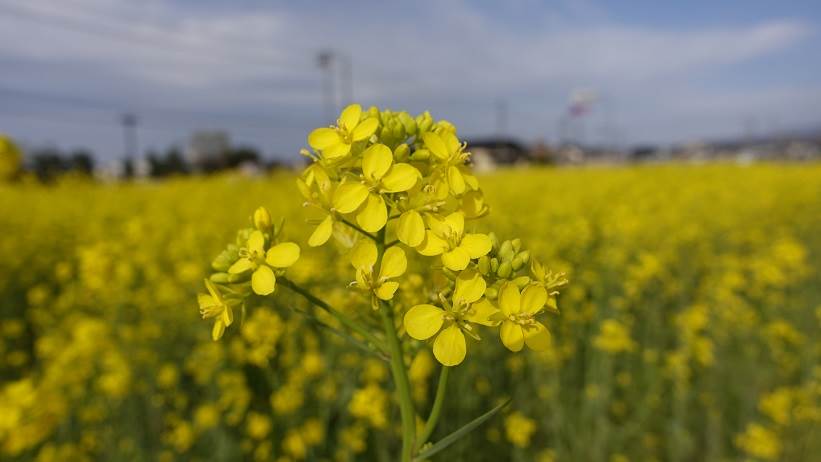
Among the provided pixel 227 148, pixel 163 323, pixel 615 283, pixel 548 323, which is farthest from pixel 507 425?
pixel 227 148

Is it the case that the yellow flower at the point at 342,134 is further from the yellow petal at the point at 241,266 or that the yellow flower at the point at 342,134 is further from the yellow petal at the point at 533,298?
the yellow petal at the point at 533,298

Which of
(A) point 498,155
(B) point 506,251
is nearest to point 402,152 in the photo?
(B) point 506,251

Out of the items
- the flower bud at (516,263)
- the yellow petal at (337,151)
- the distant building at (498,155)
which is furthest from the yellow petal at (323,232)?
the distant building at (498,155)

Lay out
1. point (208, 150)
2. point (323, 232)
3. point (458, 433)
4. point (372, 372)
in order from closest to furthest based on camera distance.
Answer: point (458, 433) < point (323, 232) < point (372, 372) < point (208, 150)

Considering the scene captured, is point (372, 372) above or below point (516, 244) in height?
below

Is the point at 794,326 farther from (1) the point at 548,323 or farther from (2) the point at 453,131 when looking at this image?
(2) the point at 453,131

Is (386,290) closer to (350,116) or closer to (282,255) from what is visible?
(282,255)
